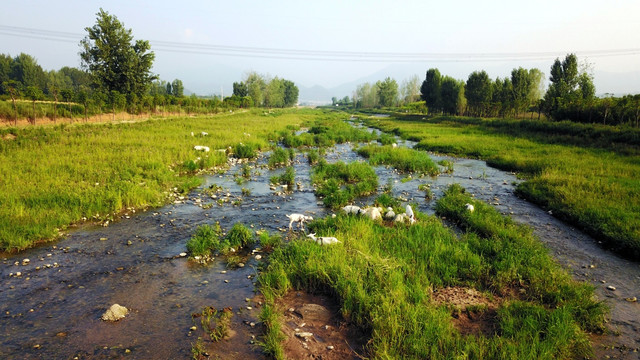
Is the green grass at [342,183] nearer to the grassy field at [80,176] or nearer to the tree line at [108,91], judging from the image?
the grassy field at [80,176]

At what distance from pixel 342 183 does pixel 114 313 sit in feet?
44.0

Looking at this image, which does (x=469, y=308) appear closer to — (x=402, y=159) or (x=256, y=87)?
(x=402, y=159)

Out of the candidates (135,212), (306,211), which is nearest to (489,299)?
(306,211)

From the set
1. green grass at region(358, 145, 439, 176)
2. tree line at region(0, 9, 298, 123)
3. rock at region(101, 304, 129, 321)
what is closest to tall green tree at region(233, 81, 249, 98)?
tree line at region(0, 9, 298, 123)

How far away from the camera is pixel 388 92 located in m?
143

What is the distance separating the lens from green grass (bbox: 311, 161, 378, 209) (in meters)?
14.9

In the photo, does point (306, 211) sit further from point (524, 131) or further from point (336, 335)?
point (524, 131)

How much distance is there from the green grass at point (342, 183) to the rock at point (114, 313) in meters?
9.07

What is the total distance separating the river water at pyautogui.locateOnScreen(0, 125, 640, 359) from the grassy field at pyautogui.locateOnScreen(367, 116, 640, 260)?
84 centimetres

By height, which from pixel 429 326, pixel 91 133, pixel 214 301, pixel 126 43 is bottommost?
pixel 214 301

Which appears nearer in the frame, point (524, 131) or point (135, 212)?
point (135, 212)

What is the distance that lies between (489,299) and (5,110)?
43747mm

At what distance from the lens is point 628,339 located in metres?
6.45

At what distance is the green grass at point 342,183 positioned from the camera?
14.9 metres
